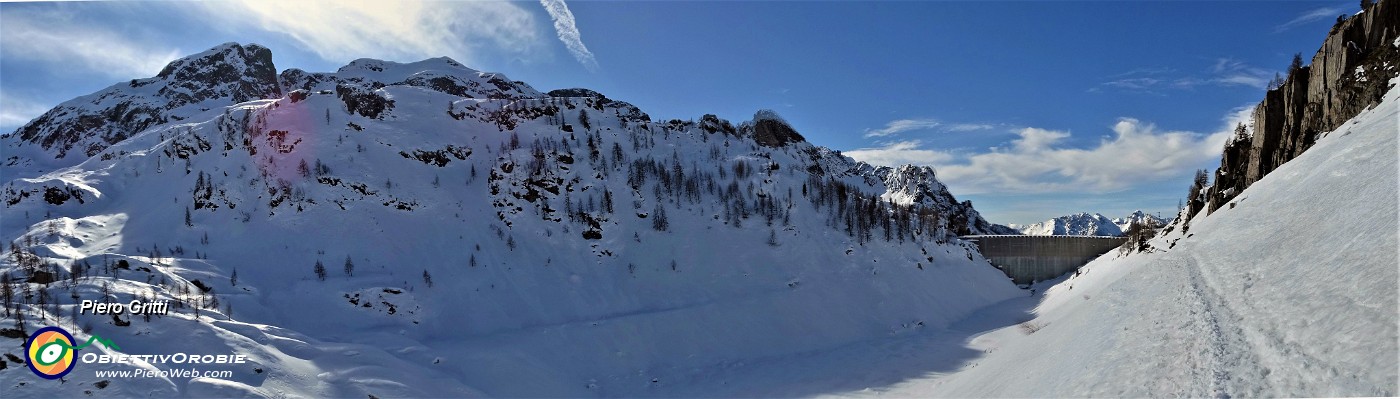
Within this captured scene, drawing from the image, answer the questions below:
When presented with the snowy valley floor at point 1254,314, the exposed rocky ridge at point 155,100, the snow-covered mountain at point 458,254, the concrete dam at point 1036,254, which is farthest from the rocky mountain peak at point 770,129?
the exposed rocky ridge at point 155,100

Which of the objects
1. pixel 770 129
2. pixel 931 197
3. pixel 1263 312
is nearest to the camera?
pixel 1263 312

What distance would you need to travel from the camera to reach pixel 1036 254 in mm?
64875

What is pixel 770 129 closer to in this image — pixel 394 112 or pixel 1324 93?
pixel 394 112

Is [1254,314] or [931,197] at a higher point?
[931,197]

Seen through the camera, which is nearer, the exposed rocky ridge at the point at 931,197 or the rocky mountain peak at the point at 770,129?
the rocky mountain peak at the point at 770,129

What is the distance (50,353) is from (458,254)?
24.1 meters

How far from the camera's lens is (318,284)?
102ft

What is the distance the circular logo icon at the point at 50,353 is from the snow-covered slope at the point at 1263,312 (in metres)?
26.2

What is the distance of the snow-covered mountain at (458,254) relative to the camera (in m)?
22.7

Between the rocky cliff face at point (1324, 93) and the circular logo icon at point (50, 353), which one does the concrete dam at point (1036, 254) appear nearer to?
the rocky cliff face at point (1324, 93)

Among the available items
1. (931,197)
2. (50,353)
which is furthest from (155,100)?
(931,197)

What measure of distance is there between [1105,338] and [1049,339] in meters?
6.00

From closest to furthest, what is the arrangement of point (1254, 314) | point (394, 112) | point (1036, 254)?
point (1254, 314) < point (394, 112) < point (1036, 254)

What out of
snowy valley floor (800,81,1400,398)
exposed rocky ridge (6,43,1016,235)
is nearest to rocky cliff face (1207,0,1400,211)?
snowy valley floor (800,81,1400,398)
